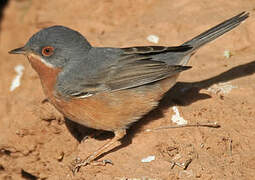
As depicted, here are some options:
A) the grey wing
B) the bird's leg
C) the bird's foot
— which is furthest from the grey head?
the bird's foot

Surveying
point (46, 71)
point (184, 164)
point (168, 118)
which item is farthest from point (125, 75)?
point (184, 164)

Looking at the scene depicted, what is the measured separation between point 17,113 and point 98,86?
181 cm

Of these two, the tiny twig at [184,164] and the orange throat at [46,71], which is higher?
the orange throat at [46,71]

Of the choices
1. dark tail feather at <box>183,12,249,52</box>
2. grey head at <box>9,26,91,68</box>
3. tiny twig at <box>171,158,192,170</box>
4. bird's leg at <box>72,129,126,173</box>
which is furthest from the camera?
dark tail feather at <box>183,12,249,52</box>

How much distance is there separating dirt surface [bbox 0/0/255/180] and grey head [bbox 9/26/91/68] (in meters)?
1.05

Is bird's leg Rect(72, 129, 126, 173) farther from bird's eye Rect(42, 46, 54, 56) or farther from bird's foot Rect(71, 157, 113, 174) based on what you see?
bird's eye Rect(42, 46, 54, 56)

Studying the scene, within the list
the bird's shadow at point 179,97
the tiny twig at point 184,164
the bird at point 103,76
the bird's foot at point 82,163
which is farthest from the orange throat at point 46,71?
the tiny twig at point 184,164

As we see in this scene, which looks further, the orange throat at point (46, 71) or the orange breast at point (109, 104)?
the orange throat at point (46, 71)

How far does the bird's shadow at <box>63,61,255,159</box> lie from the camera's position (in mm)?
5816

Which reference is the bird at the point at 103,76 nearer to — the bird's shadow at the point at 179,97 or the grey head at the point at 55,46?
the grey head at the point at 55,46

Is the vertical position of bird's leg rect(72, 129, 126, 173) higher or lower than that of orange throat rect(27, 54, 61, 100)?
lower

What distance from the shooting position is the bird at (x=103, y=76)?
209 inches

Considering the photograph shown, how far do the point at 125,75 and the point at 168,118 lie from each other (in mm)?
997

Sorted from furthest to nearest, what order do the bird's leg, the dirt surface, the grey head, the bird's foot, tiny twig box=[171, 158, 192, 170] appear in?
the grey head, the bird's leg, the bird's foot, the dirt surface, tiny twig box=[171, 158, 192, 170]
